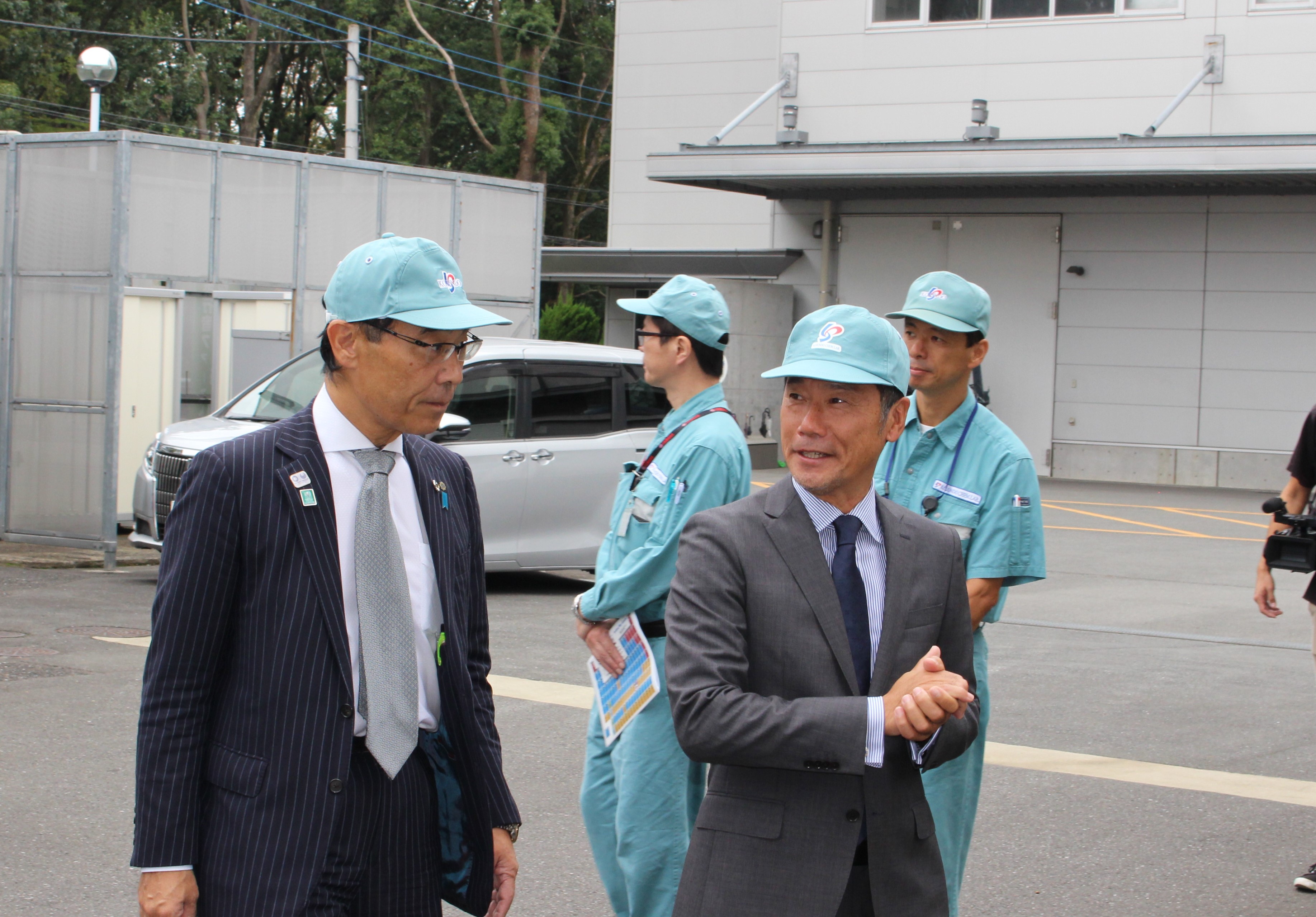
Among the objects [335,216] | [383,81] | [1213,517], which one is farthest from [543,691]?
[383,81]

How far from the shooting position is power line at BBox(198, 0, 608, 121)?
42.9 meters

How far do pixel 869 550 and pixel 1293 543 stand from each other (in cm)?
349

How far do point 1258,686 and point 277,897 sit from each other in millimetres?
8049

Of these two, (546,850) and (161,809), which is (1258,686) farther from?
(161,809)

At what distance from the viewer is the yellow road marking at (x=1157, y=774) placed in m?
6.70

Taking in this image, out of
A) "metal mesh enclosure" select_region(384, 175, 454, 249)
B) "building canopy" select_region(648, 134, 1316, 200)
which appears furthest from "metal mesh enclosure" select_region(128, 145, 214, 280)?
"building canopy" select_region(648, 134, 1316, 200)

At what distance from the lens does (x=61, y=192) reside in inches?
529

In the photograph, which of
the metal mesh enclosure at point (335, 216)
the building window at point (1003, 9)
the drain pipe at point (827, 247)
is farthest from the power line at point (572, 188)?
the metal mesh enclosure at point (335, 216)

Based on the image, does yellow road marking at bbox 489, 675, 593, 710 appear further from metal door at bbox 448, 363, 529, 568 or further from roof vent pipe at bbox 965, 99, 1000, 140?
roof vent pipe at bbox 965, 99, 1000, 140

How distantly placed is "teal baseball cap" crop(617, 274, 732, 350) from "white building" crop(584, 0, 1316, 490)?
19650 millimetres

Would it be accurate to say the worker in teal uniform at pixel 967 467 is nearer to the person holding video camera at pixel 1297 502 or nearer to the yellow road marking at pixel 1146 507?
the person holding video camera at pixel 1297 502

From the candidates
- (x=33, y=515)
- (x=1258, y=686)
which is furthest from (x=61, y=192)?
(x=1258, y=686)

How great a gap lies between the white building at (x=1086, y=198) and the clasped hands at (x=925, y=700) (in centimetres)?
2141

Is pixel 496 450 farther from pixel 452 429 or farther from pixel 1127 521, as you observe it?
pixel 1127 521
